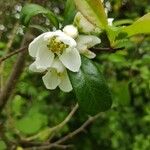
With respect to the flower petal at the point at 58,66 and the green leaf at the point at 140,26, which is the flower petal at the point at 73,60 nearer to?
the flower petal at the point at 58,66

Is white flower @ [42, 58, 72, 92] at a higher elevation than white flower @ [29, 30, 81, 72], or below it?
below

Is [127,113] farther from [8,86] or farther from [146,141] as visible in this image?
[8,86]

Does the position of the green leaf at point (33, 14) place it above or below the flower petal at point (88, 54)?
above

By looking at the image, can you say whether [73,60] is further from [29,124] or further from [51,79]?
[29,124]

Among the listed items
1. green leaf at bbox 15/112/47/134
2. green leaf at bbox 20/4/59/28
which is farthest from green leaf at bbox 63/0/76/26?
green leaf at bbox 15/112/47/134

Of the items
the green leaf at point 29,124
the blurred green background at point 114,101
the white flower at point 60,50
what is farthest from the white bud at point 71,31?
the green leaf at point 29,124

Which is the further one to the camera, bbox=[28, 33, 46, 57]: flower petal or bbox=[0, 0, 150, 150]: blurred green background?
bbox=[0, 0, 150, 150]: blurred green background

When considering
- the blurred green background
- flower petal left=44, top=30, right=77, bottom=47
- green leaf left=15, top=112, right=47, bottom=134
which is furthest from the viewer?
green leaf left=15, top=112, right=47, bottom=134

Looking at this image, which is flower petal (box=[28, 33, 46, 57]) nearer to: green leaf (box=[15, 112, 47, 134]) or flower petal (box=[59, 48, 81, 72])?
flower petal (box=[59, 48, 81, 72])
